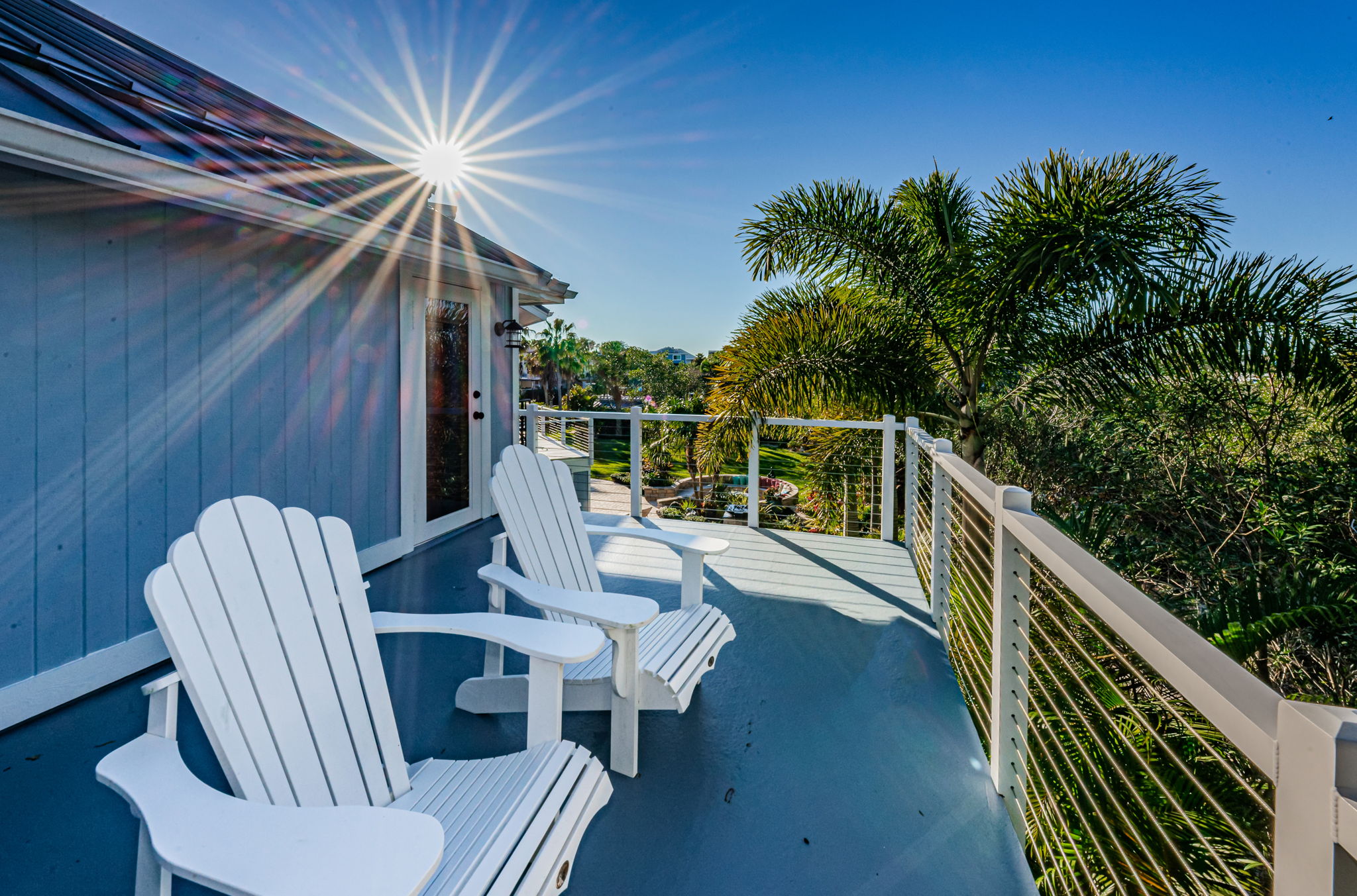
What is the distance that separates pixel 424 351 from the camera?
16.2 feet

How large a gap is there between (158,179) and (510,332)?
3711 millimetres

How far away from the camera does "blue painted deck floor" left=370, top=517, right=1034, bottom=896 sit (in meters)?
1.80

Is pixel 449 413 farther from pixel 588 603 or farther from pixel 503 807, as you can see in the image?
pixel 503 807

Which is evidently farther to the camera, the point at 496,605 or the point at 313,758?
the point at 496,605

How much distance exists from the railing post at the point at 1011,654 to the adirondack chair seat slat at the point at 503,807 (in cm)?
120

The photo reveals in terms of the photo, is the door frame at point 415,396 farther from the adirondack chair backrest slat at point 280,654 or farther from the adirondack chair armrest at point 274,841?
the adirondack chair armrest at point 274,841

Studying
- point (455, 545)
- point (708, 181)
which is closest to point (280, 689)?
point (455, 545)

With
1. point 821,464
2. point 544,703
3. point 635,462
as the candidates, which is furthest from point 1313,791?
point 821,464

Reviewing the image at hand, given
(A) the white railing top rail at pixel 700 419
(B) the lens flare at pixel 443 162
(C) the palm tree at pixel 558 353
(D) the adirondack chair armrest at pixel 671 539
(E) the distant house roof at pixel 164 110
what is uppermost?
(C) the palm tree at pixel 558 353

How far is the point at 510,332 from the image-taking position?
20.0ft

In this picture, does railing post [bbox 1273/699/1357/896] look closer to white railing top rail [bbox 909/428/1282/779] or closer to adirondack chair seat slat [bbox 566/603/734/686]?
white railing top rail [bbox 909/428/1282/779]

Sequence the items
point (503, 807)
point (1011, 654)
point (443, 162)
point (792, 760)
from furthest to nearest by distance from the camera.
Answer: point (443, 162), point (792, 760), point (1011, 654), point (503, 807)

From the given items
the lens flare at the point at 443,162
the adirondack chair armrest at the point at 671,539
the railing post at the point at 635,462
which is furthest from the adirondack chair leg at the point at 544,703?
the lens flare at the point at 443,162

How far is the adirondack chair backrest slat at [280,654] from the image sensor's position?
4.30 feet
